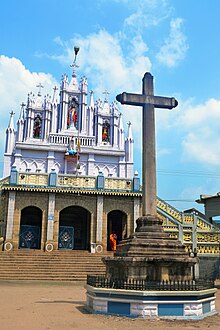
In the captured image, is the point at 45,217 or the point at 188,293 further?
the point at 45,217

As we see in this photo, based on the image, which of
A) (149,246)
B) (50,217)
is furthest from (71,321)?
(50,217)

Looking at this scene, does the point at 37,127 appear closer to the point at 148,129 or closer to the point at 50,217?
the point at 50,217

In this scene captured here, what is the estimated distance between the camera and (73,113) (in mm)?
39625

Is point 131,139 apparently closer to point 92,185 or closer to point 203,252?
point 92,185

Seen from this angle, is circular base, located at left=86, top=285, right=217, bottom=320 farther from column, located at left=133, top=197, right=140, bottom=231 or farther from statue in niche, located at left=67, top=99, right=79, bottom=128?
statue in niche, located at left=67, top=99, right=79, bottom=128

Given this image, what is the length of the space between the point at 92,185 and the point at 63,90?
1860 cm

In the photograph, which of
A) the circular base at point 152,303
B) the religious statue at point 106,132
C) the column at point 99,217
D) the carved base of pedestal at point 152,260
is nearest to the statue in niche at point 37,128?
the religious statue at point 106,132

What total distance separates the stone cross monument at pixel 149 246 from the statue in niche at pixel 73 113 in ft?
95.4

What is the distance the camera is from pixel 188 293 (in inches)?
294

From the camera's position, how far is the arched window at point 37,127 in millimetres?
38406

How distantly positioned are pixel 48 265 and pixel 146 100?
39.4ft

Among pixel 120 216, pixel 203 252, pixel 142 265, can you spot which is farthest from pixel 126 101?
pixel 120 216

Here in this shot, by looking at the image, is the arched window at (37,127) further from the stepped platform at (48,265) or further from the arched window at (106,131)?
the stepped platform at (48,265)

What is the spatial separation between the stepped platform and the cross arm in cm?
1058
